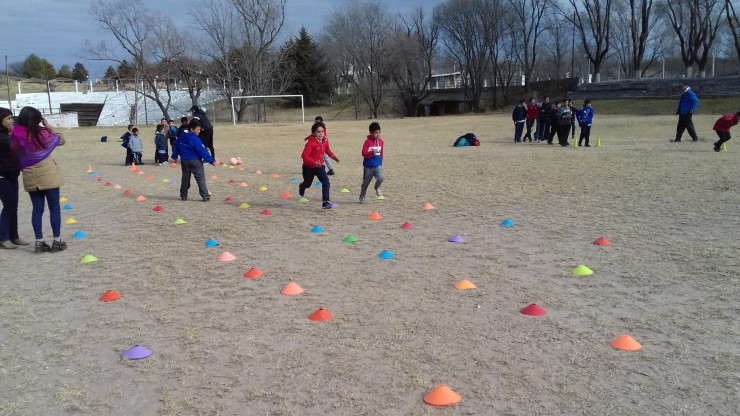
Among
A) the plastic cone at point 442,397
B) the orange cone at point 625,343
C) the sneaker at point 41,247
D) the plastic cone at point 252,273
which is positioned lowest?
the plastic cone at point 442,397

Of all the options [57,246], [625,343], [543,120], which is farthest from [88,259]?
[543,120]

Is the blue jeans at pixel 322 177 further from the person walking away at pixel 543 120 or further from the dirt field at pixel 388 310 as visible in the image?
the person walking away at pixel 543 120

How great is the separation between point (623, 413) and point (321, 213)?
6.49 m

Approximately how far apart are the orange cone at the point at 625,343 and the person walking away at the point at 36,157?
6116 millimetres

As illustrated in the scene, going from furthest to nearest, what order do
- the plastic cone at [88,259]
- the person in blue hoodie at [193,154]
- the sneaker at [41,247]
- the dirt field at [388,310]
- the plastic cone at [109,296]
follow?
1. the person in blue hoodie at [193,154]
2. the sneaker at [41,247]
3. the plastic cone at [88,259]
4. the plastic cone at [109,296]
5. the dirt field at [388,310]

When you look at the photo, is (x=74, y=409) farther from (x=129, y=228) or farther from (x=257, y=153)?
(x=257, y=153)

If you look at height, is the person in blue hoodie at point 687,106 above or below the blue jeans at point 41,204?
above

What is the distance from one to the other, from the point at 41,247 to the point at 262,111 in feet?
156

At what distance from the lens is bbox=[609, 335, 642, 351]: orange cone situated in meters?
3.81

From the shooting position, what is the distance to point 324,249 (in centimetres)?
677

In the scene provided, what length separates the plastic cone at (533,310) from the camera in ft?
14.6

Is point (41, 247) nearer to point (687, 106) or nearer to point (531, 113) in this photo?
point (687, 106)

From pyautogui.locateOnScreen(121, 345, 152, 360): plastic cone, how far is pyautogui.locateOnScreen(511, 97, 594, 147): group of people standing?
56.5ft

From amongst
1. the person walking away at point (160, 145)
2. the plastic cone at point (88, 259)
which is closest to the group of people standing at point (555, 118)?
the person walking away at point (160, 145)
